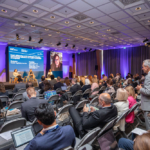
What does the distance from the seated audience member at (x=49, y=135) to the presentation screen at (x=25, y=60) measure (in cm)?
1158

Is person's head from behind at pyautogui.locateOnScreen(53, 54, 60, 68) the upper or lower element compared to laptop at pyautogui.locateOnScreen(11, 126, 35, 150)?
upper

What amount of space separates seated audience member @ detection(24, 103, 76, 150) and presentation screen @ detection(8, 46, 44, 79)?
1158cm

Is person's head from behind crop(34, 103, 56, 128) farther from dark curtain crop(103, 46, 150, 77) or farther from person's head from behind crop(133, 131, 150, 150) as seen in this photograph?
dark curtain crop(103, 46, 150, 77)

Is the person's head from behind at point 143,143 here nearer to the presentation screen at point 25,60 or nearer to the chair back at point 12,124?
the chair back at point 12,124

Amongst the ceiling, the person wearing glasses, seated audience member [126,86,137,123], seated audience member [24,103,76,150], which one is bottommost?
seated audience member [126,86,137,123]

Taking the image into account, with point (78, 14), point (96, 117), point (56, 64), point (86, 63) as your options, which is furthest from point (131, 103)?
point (86, 63)

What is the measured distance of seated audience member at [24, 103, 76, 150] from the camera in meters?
1.17

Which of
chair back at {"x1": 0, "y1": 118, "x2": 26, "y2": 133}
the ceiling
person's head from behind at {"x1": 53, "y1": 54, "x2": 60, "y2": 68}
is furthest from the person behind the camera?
person's head from behind at {"x1": 53, "y1": 54, "x2": 60, "y2": 68}

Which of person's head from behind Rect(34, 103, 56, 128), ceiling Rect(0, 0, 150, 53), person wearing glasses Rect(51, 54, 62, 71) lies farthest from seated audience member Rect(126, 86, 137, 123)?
person wearing glasses Rect(51, 54, 62, 71)

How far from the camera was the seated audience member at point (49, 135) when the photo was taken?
1168 mm

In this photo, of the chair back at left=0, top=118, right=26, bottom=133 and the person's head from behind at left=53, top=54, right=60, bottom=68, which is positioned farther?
the person's head from behind at left=53, top=54, right=60, bottom=68

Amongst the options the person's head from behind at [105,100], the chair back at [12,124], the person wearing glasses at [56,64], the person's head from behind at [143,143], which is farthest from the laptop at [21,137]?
the person wearing glasses at [56,64]

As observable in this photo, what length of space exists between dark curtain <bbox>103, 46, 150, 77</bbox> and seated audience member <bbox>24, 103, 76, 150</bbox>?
13633 mm

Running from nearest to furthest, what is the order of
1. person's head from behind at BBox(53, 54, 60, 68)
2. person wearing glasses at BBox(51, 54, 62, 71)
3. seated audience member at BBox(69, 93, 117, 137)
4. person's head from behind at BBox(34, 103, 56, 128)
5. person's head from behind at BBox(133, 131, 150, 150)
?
person's head from behind at BBox(133, 131, 150, 150), person's head from behind at BBox(34, 103, 56, 128), seated audience member at BBox(69, 93, 117, 137), person wearing glasses at BBox(51, 54, 62, 71), person's head from behind at BBox(53, 54, 60, 68)
